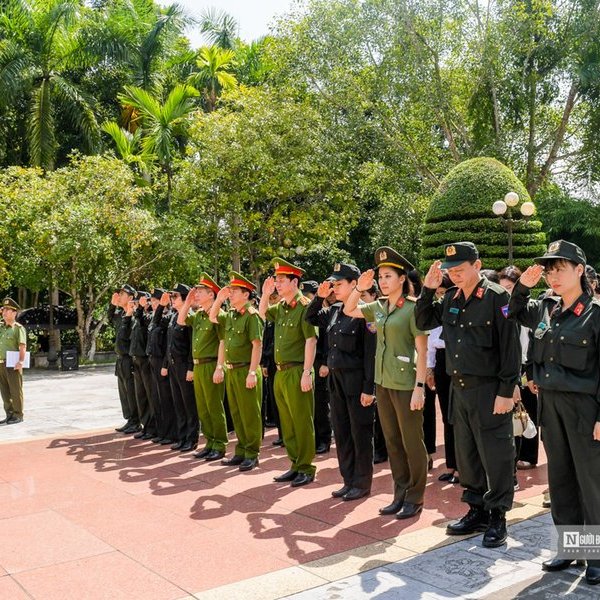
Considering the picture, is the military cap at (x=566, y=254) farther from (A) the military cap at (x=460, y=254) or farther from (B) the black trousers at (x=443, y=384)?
(B) the black trousers at (x=443, y=384)

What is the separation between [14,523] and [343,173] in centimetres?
1687

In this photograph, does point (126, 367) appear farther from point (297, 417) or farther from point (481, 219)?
point (481, 219)

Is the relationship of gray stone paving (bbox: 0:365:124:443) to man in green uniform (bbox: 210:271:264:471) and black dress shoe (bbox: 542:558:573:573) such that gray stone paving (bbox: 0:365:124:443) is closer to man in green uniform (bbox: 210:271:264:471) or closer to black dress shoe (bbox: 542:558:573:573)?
man in green uniform (bbox: 210:271:264:471)

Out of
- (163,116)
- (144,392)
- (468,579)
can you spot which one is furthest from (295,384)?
(163,116)

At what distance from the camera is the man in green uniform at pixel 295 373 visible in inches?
248

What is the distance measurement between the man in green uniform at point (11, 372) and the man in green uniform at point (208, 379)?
3940mm

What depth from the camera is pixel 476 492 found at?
188 inches

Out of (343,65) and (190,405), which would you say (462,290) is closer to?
(190,405)

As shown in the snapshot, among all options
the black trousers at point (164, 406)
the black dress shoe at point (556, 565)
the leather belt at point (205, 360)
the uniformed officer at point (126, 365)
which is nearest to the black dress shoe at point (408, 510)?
the black dress shoe at point (556, 565)

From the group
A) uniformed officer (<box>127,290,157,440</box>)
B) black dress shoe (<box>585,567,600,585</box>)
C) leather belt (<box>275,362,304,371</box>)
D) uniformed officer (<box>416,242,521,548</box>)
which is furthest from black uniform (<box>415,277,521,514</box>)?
uniformed officer (<box>127,290,157,440</box>)

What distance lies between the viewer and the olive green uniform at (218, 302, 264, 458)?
271 inches

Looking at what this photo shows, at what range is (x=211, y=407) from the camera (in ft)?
24.4

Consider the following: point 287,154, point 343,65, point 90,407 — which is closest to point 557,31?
point 343,65

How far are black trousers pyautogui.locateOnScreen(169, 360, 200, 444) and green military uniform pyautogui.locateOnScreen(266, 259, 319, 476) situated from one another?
1870 millimetres
